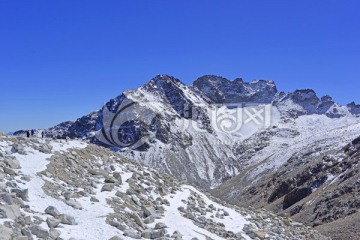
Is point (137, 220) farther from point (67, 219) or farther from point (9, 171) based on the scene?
point (9, 171)

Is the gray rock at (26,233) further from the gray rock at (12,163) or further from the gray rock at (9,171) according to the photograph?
the gray rock at (12,163)

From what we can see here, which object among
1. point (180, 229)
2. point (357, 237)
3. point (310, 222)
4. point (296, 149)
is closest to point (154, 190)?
point (180, 229)

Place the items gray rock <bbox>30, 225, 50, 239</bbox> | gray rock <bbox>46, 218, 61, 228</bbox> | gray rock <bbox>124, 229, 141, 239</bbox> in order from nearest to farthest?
1. gray rock <bbox>30, 225, 50, 239</bbox>
2. gray rock <bbox>46, 218, 61, 228</bbox>
3. gray rock <bbox>124, 229, 141, 239</bbox>

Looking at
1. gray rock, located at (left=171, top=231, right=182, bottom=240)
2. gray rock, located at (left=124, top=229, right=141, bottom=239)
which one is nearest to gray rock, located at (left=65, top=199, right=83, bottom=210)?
gray rock, located at (left=124, top=229, right=141, bottom=239)

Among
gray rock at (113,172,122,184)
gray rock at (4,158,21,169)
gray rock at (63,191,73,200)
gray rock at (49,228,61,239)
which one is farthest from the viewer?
gray rock at (113,172,122,184)

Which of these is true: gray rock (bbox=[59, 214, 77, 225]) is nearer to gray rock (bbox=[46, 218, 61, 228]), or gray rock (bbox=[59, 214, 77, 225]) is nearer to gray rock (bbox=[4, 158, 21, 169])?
gray rock (bbox=[46, 218, 61, 228])

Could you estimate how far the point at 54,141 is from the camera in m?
32.3

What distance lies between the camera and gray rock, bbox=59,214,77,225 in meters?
17.0

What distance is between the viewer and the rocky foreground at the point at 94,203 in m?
16.6

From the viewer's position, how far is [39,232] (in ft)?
49.8

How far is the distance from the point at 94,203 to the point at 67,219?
11.7 ft

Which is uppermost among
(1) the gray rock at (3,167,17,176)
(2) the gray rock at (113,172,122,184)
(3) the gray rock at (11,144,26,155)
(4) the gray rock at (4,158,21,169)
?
(3) the gray rock at (11,144,26,155)

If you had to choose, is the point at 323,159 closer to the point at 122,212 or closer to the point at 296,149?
the point at 296,149

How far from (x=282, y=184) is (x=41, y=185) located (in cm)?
9260
